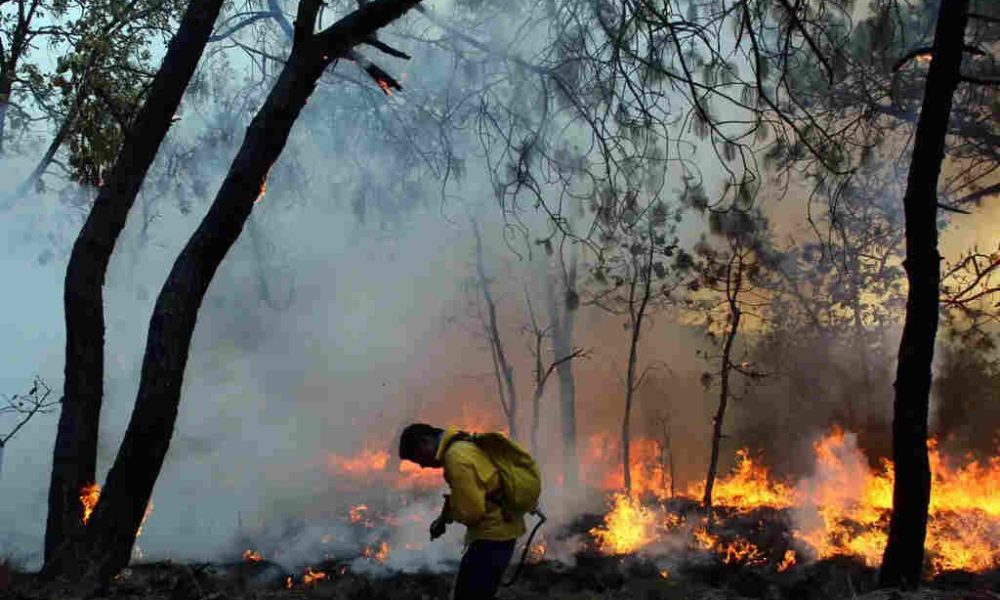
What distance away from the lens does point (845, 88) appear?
11.3 metres

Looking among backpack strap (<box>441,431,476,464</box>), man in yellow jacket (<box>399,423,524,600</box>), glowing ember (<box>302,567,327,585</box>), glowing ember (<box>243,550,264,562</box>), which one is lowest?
glowing ember (<box>243,550,264,562</box>)

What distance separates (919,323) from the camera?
562 cm

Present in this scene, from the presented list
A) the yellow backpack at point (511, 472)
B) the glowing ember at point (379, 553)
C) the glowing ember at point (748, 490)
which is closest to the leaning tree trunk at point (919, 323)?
the yellow backpack at point (511, 472)

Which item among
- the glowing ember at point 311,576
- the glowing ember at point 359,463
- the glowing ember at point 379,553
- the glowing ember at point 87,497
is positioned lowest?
the glowing ember at point 311,576

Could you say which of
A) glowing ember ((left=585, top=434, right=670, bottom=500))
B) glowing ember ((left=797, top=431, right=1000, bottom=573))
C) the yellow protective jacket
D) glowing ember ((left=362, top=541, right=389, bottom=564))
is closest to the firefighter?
the yellow protective jacket

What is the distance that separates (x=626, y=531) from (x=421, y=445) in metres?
10.4

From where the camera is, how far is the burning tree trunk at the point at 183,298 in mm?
4809

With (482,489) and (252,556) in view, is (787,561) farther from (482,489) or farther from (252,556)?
(482,489)

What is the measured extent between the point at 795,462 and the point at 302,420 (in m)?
12.3

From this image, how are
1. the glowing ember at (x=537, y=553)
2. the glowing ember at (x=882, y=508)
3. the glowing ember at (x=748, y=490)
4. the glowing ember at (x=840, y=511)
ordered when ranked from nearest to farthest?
1. the glowing ember at (x=882, y=508)
2. the glowing ember at (x=840, y=511)
3. the glowing ember at (x=537, y=553)
4. the glowing ember at (x=748, y=490)

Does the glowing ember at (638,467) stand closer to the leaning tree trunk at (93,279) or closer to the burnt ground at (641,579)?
the burnt ground at (641,579)

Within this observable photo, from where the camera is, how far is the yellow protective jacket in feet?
14.0

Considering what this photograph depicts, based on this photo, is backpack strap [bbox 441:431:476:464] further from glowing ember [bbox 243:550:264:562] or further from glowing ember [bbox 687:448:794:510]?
glowing ember [bbox 687:448:794:510]

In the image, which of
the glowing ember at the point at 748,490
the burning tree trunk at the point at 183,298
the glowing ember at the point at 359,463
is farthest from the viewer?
the glowing ember at the point at 359,463
